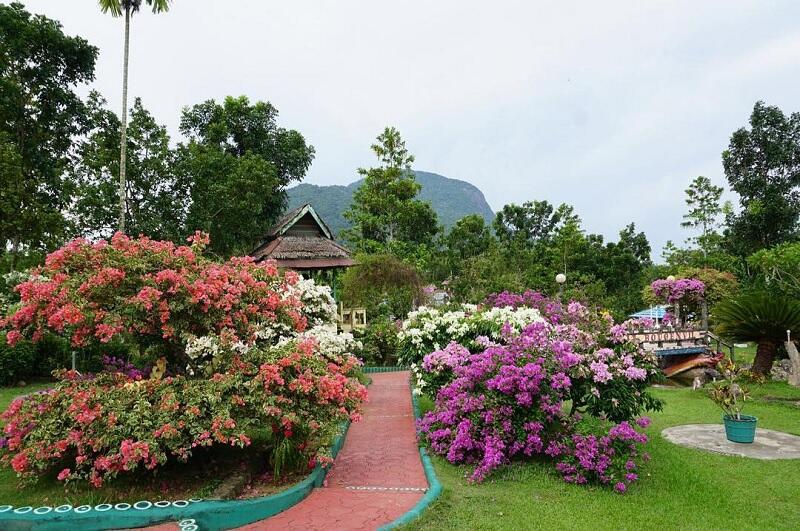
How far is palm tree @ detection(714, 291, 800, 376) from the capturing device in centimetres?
1221

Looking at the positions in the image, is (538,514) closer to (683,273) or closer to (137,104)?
(137,104)

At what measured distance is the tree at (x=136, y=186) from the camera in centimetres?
1842

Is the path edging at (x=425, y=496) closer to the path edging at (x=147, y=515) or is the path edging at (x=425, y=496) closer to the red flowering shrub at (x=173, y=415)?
the red flowering shrub at (x=173, y=415)

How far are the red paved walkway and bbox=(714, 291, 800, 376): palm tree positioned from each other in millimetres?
9057

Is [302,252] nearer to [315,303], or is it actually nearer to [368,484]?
[315,303]

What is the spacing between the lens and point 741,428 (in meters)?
7.39

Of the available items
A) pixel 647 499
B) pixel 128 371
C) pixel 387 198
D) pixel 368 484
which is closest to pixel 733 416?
pixel 647 499

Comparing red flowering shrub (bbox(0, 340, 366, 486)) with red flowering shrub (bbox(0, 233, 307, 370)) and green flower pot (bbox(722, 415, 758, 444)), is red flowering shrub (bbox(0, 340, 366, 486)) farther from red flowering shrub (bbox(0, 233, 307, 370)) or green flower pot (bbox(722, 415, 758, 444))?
green flower pot (bbox(722, 415, 758, 444))

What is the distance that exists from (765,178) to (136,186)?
1194 inches

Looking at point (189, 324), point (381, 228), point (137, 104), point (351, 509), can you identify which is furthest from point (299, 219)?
point (351, 509)

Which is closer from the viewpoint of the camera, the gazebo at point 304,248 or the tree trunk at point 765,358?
the tree trunk at point 765,358

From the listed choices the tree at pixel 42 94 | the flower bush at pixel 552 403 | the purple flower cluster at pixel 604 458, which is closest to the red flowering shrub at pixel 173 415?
the flower bush at pixel 552 403

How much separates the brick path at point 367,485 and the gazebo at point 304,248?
9488mm

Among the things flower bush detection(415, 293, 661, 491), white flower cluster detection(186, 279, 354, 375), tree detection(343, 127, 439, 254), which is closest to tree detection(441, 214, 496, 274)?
tree detection(343, 127, 439, 254)
